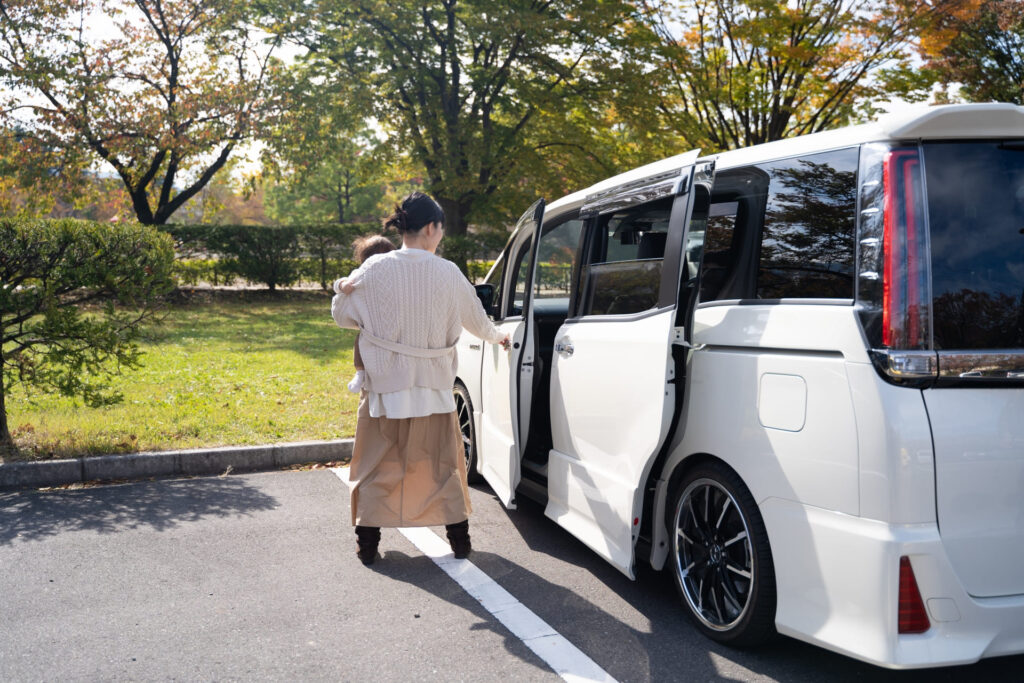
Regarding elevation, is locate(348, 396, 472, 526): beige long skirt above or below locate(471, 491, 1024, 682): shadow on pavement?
above

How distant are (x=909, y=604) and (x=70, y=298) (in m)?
6.03

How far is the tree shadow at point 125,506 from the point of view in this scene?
514cm

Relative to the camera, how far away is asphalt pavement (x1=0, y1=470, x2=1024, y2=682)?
3.36 metres

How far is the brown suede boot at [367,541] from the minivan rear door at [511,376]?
0.72 meters

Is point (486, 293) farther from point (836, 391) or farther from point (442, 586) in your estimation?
point (836, 391)

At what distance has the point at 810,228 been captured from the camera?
3.17 meters

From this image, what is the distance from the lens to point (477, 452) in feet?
18.9

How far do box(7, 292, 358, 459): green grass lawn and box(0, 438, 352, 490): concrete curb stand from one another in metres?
0.22

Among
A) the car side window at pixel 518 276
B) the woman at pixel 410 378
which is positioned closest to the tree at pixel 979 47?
the car side window at pixel 518 276

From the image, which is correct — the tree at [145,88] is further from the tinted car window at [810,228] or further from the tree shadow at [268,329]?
the tinted car window at [810,228]

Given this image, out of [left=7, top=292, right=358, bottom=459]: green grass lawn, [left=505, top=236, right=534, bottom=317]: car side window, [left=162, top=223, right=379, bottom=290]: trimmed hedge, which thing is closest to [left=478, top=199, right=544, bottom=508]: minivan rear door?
[left=505, top=236, right=534, bottom=317]: car side window

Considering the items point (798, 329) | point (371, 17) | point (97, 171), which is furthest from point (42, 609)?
point (97, 171)

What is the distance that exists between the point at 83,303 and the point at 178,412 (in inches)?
64.2

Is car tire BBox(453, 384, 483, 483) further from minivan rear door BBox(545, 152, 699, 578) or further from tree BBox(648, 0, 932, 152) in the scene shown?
tree BBox(648, 0, 932, 152)
